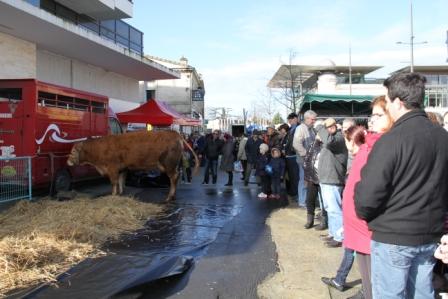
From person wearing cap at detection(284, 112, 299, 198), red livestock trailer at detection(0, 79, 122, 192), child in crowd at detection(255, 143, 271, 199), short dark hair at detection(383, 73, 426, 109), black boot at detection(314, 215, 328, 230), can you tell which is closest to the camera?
short dark hair at detection(383, 73, 426, 109)

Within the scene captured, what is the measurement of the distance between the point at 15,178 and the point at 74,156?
2.30m

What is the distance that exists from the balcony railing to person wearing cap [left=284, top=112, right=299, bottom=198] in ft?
42.1

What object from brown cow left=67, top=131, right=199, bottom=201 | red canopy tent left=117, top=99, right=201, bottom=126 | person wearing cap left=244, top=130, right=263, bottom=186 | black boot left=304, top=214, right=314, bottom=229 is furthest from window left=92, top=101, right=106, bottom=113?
black boot left=304, top=214, right=314, bottom=229

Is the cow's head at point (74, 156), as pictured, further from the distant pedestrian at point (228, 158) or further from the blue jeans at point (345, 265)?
the blue jeans at point (345, 265)

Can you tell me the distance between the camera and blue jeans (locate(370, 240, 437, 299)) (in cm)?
277

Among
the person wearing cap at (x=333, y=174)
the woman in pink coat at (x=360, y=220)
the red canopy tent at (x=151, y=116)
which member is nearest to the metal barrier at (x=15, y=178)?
the person wearing cap at (x=333, y=174)

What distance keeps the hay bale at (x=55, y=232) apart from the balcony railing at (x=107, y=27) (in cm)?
1376

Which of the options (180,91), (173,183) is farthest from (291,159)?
(180,91)

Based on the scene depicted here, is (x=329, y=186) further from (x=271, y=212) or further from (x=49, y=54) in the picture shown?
(x=49, y=54)

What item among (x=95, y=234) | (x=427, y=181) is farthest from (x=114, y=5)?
(x=427, y=181)

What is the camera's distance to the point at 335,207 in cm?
655

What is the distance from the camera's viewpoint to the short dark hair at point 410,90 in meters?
2.83

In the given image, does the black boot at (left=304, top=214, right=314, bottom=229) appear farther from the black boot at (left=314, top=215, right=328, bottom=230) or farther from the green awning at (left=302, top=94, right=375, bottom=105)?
the green awning at (left=302, top=94, right=375, bottom=105)

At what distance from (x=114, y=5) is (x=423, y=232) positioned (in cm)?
2274
